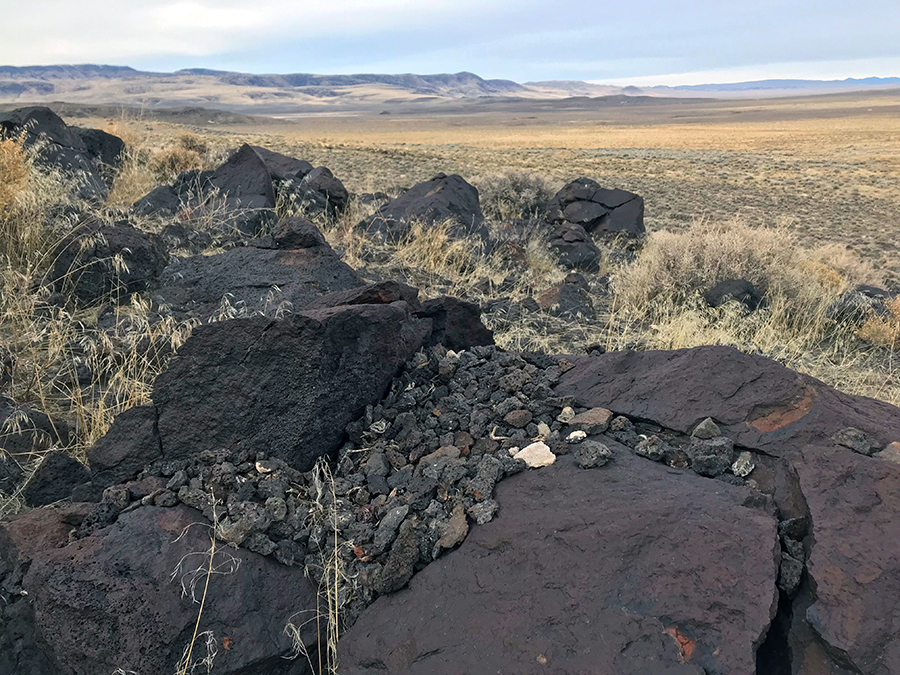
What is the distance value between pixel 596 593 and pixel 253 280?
11.9ft

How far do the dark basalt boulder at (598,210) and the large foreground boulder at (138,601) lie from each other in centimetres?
979

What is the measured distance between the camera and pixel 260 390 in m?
2.68

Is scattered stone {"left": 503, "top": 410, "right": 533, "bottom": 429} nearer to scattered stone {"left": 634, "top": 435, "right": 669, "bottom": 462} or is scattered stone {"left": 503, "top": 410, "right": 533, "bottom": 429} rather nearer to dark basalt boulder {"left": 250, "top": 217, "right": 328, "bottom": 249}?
scattered stone {"left": 634, "top": 435, "right": 669, "bottom": 462}

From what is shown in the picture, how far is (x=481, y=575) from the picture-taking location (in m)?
2.03

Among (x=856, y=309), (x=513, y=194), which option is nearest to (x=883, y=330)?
(x=856, y=309)

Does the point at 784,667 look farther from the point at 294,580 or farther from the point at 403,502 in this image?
the point at 294,580

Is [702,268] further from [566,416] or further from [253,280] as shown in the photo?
[566,416]

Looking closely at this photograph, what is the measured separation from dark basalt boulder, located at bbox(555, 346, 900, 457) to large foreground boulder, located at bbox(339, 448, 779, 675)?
15.4 inches

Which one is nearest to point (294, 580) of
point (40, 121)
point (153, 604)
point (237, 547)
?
point (237, 547)

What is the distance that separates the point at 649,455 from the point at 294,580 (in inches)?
55.2

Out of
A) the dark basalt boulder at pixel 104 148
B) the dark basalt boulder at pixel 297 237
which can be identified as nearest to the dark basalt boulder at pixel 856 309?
the dark basalt boulder at pixel 297 237

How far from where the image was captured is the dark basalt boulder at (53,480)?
258 centimetres

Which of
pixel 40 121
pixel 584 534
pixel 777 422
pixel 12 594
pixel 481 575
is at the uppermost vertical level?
pixel 40 121

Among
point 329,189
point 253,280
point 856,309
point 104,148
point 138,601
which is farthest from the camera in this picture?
point 104,148
